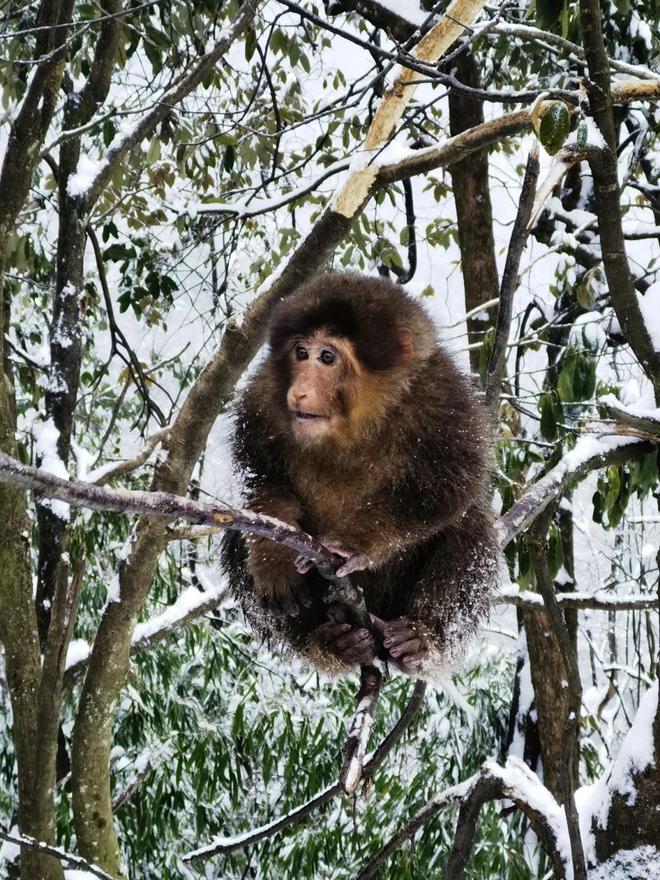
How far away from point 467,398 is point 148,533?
45.2 inches

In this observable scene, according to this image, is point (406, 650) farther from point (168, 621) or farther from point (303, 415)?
point (168, 621)

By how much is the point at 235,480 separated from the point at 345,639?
0.79m

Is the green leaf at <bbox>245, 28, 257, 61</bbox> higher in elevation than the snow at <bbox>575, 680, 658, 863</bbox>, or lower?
higher

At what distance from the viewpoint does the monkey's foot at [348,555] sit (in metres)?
2.43

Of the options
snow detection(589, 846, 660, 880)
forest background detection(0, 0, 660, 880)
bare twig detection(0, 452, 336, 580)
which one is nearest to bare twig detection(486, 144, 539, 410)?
forest background detection(0, 0, 660, 880)

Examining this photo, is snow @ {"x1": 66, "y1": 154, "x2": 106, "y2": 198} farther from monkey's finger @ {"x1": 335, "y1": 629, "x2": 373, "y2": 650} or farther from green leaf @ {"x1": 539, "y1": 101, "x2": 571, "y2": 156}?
monkey's finger @ {"x1": 335, "y1": 629, "x2": 373, "y2": 650}

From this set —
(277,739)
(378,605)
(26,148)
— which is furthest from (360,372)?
(277,739)

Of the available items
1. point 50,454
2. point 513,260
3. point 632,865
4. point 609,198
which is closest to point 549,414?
point 609,198

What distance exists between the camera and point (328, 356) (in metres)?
2.94

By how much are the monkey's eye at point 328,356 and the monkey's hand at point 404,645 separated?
2.42 ft

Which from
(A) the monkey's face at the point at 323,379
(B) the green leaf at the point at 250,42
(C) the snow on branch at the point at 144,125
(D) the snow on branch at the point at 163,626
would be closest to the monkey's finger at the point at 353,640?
(A) the monkey's face at the point at 323,379

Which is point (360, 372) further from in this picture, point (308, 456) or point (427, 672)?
point (427, 672)

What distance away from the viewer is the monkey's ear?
2.98 m

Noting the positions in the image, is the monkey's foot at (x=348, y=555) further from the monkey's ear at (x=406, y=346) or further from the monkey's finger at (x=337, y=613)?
the monkey's ear at (x=406, y=346)
